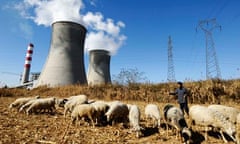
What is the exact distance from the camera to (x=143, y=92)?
1304cm

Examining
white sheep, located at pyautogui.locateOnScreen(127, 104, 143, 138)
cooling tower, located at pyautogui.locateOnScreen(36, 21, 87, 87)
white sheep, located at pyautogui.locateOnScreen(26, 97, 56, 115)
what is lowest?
white sheep, located at pyautogui.locateOnScreen(127, 104, 143, 138)

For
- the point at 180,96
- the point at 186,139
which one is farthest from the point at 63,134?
the point at 180,96

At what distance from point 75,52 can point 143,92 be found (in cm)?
941

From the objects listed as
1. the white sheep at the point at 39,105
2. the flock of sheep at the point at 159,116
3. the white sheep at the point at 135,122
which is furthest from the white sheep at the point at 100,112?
the white sheep at the point at 39,105

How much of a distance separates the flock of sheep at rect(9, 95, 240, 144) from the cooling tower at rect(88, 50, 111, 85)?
62.6 feet

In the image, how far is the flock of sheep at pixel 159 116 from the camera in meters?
4.38

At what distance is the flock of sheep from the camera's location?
4379 mm

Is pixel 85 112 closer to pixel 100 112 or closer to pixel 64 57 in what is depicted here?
pixel 100 112

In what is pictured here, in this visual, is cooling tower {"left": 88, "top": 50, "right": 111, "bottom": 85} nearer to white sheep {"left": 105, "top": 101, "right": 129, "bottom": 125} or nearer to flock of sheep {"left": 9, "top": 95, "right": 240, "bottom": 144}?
flock of sheep {"left": 9, "top": 95, "right": 240, "bottom": 144}

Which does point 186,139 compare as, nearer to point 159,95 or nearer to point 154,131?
point 154,131

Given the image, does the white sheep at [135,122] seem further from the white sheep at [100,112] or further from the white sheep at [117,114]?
the white sheep at [100,112]

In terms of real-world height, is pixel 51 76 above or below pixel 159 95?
above

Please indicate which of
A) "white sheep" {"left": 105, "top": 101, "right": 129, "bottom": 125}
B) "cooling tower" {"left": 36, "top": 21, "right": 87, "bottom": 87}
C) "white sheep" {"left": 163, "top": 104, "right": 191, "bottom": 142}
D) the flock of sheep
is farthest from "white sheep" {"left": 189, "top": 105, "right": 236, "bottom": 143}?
"cooling tower" {"left": 36, "top": 21, "right": 87, "bottom": 87}

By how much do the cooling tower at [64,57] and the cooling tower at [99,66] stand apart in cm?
666
